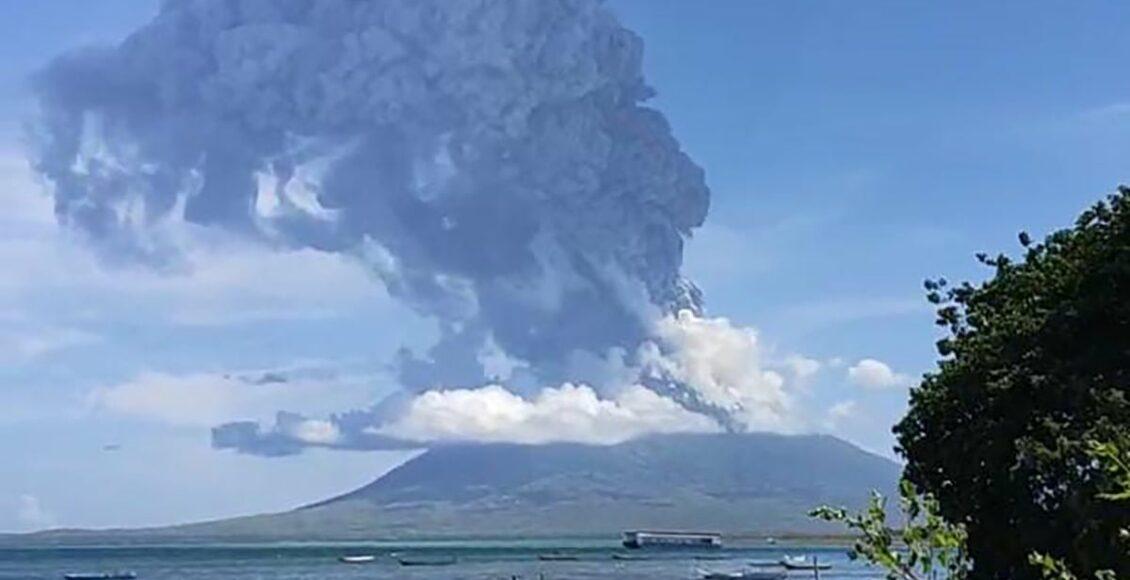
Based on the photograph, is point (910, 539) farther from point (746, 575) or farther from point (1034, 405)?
point (746, 575)

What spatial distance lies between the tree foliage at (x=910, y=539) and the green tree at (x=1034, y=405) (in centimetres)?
1737

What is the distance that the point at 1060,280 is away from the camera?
28828 millimetres

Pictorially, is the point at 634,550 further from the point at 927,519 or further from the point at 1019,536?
the point at 927,519

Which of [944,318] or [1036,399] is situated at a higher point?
[944,318]

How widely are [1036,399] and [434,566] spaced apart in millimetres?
87174

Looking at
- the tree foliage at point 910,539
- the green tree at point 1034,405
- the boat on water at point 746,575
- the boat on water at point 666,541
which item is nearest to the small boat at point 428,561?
the boat on water at point 666,541

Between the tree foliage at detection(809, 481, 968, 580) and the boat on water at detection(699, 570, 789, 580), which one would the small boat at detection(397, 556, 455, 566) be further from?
the tree foliage at detection(809, 481, 968, 580)

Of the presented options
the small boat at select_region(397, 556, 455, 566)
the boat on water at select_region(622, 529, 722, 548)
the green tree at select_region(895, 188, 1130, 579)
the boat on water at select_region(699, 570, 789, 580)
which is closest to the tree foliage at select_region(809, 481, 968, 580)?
the green tree at select_region(895, 188, 1130, 579)

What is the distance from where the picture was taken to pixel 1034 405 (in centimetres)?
2666

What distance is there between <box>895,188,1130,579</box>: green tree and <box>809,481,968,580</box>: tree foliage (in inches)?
684

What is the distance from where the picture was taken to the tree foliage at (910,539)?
5523mm

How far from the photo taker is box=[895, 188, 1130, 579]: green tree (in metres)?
24.5

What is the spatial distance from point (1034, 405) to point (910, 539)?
22013 millimetres

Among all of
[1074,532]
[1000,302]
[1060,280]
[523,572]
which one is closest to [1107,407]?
[1074,532]
